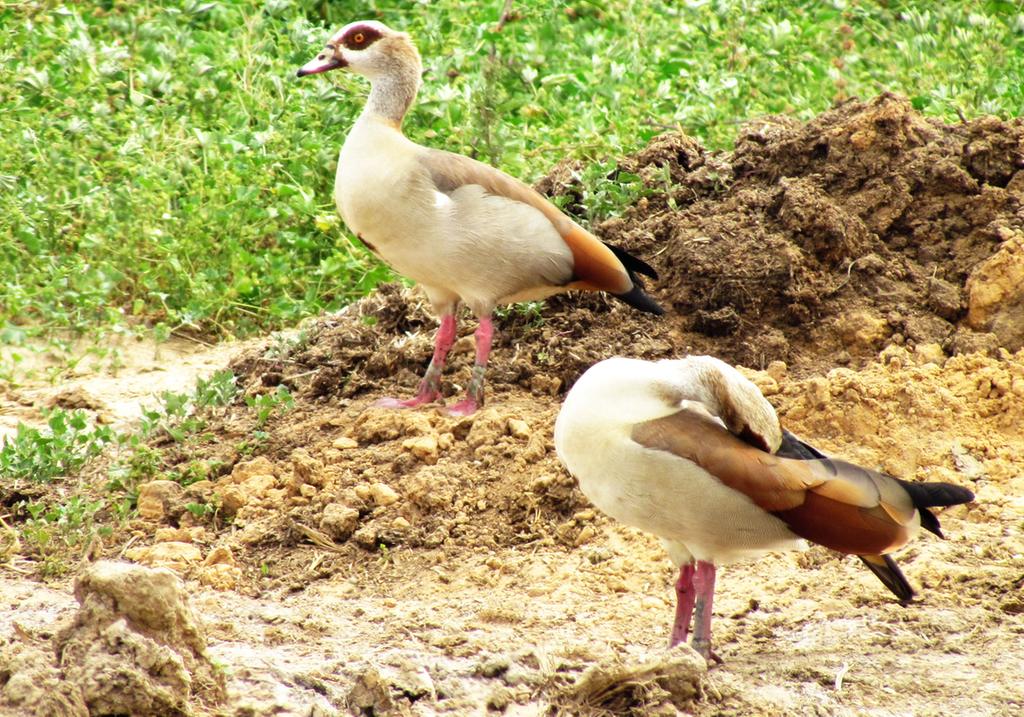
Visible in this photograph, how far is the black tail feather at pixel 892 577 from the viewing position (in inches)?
174

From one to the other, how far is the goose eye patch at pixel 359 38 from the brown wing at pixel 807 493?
10.2 ft

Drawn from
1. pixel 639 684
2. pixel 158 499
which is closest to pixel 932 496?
pixel 639 684

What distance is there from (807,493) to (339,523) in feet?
5.93

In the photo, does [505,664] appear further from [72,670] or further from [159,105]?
[159,105]

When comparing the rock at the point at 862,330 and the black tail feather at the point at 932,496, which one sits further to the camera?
the rock at the point at 862,330

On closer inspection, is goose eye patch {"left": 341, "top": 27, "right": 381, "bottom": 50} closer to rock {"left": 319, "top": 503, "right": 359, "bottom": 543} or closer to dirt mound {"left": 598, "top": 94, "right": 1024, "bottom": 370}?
dirt mound {"left": 598, "top": 94, "right": 1024, "bottom": 370}

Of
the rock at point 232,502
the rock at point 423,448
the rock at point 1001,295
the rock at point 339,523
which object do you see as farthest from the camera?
the rock at point 1001,295

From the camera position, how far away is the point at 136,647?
3.52 m

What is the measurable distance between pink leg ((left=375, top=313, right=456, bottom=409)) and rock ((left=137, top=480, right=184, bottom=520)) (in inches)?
37.3

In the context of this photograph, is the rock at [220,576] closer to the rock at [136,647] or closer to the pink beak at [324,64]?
the rock at [136,647]

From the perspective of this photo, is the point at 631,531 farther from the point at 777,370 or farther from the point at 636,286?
the point at 636,286

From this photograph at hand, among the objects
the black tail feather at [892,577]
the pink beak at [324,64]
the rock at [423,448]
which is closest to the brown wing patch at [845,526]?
the black tail feather at [892,577]

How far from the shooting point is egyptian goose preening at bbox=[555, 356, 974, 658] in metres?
4.18

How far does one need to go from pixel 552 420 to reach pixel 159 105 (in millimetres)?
4105
